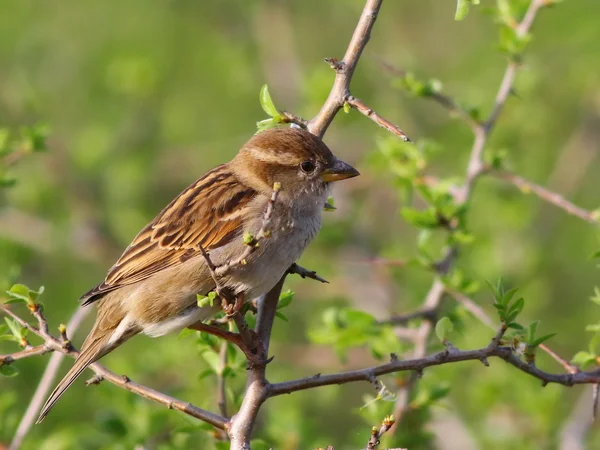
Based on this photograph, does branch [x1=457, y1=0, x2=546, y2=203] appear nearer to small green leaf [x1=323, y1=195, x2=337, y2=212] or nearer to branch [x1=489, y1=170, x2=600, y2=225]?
branch [x1=489, y1=170, x2=600, y2=225]

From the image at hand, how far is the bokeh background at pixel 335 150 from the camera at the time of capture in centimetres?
584

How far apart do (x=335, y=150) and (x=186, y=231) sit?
3211mm

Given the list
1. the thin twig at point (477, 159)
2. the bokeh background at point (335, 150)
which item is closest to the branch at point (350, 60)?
the thin twig at point (477, 159)

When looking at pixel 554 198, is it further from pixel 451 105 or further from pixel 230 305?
pixel 230 305

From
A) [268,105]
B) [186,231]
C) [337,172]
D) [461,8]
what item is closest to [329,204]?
[337,172]

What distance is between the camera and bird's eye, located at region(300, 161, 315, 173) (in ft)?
12.8

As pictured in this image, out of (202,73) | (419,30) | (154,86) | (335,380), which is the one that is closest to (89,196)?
(154,86)

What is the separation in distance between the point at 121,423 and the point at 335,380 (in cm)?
153

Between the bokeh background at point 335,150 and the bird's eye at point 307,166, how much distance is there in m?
1.08

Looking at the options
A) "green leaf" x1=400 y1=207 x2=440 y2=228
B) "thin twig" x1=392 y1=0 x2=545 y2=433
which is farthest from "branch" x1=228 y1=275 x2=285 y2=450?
"thin twig" x1=392 y1=0 x2=545 y2=433

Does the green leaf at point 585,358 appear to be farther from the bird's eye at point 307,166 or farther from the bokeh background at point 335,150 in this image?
the bokeh background at point 335,150

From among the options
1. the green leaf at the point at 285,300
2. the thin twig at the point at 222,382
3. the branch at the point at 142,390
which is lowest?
the thin twig at the point at 222,382

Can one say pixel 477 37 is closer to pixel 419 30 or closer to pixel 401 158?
pixel 419 30

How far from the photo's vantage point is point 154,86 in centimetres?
729
